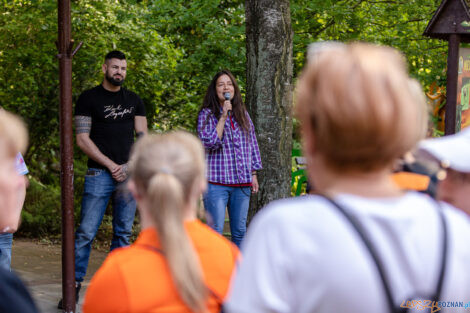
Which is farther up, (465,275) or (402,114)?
(402,114)

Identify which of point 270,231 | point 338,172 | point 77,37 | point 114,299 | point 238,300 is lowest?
point 114,299

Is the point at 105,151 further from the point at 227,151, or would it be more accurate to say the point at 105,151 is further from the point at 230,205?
the point at 230,205

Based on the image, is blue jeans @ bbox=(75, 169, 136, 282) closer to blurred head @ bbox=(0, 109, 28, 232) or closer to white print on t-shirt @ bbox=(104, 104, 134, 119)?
white print on t-shirt @ bbox=(104, 104, 134, 119)

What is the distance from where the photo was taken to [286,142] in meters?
6.34

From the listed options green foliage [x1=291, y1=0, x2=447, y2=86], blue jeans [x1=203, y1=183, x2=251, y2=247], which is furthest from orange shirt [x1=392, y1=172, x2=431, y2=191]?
green foliage [x1=291, y1=0, x2=447, y2=86]

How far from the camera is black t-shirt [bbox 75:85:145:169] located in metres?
5.61

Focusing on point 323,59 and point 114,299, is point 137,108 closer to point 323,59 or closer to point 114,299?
point 114,299

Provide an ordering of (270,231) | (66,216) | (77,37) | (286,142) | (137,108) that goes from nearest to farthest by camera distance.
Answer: (270,231) < (66,216) < (137,108) < (286,142) < (77,37)

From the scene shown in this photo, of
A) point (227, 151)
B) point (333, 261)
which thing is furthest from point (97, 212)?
point (333, 261)

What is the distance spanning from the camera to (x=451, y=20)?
22.0 ft

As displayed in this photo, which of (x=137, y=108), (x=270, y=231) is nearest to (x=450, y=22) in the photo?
(x=137, y=108)

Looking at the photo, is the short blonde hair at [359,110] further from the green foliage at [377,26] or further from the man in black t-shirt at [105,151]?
the green foliage at [377,26]

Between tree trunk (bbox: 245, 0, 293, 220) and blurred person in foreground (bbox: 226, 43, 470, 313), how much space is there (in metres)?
4.75

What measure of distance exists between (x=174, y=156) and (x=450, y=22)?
539 centimetres
